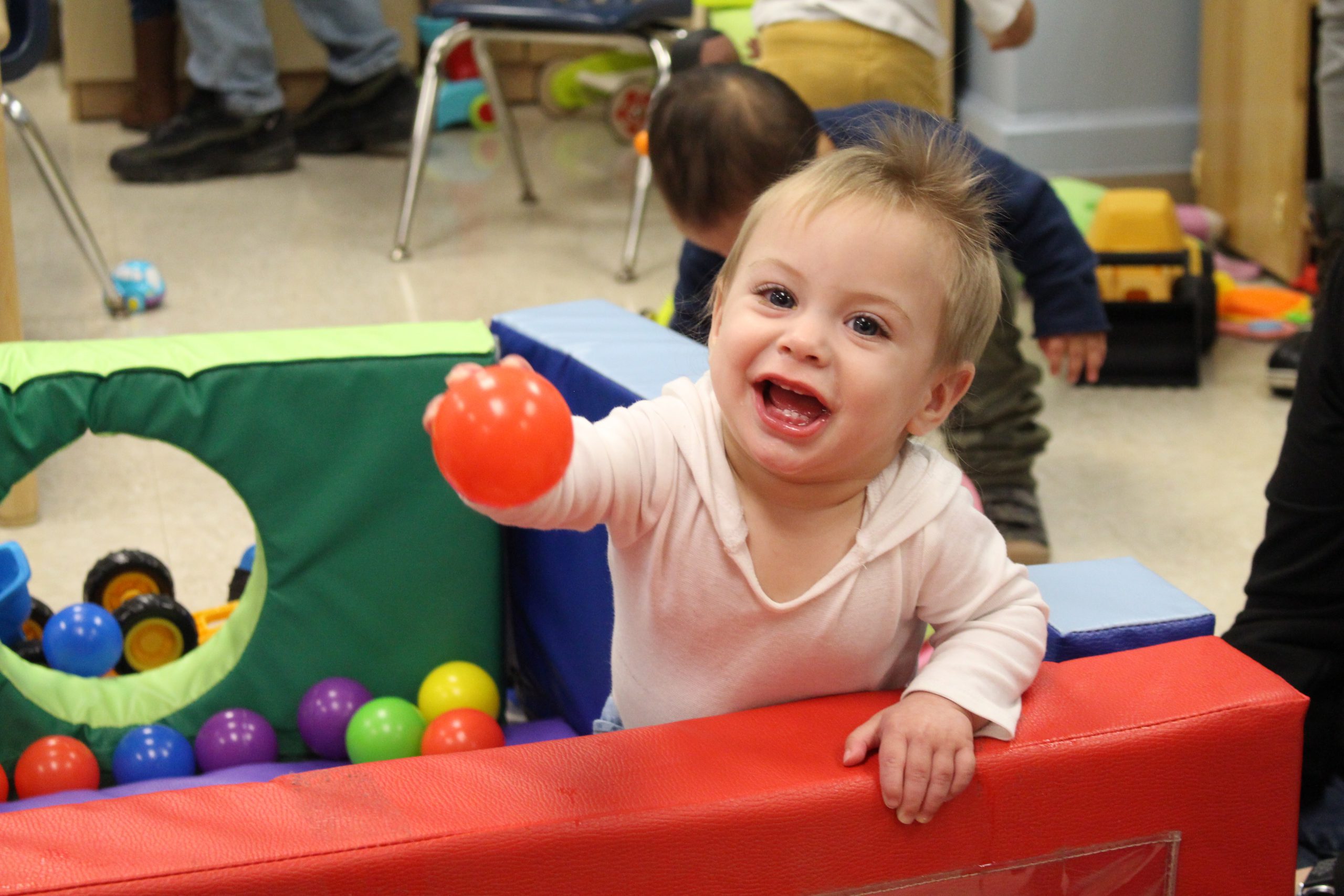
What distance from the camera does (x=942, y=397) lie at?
800 mm

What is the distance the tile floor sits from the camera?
180cm

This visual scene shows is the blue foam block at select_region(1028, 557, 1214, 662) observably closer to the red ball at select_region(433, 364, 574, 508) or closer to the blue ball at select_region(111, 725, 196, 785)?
the red ball at select_region(433, 364, 574, 508)

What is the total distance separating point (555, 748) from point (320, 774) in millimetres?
117

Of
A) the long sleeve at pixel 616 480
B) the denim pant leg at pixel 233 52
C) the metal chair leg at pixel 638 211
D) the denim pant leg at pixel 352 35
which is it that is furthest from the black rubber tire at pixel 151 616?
the denim pant leg at pixel 352 35

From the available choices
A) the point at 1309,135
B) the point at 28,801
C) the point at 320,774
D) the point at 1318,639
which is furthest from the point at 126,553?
the point at 1309,135

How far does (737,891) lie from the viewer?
665 millimetres

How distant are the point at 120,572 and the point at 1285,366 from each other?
5.76 ft

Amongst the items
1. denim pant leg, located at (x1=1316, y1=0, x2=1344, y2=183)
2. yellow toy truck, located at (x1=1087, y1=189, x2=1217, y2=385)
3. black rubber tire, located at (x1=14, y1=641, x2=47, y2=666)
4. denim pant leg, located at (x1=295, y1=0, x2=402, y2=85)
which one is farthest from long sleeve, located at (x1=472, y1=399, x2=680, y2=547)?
denim pant leg, located at (x1=295, y1=0, x2=402, y2=85)

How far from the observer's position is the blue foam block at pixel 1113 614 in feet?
2.72

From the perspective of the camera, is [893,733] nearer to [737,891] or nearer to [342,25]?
[737,891]

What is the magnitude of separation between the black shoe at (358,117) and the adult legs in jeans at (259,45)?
53mm

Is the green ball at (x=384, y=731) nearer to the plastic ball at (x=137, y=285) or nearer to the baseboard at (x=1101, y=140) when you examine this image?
the plastic ball at (x=137, y=285)

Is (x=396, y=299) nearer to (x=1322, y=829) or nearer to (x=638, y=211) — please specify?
(x=638, y=211)

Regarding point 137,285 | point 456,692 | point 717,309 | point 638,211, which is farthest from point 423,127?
point 717,309
